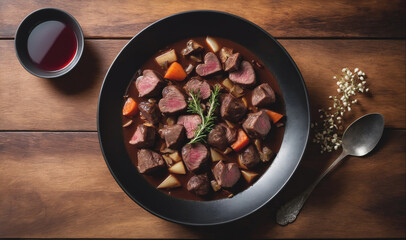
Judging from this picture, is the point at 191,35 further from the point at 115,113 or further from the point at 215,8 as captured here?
the point at 115,113

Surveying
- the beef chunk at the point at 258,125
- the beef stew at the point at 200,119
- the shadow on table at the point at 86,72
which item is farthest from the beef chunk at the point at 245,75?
the shadow on table at the point at 86,72

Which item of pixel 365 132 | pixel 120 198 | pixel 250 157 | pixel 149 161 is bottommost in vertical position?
pixel 120 198

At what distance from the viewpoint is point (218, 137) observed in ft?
7.22

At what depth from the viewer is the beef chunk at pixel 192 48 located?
2.29 m

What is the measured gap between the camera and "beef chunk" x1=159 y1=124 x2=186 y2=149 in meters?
2.21

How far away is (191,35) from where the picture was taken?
234 cm

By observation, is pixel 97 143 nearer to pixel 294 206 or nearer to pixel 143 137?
pixel 143 137

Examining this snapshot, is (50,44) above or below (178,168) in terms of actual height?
above

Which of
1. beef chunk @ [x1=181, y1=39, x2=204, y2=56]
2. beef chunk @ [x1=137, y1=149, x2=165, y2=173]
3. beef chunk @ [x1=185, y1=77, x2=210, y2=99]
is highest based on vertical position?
beef chunk @ [x1=181, y1=39, x2=204, y2=56]

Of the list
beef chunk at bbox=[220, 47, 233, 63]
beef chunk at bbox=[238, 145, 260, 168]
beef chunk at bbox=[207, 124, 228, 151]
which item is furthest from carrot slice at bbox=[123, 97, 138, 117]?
beef chunk at bbox=[238, 145, 260, 168]

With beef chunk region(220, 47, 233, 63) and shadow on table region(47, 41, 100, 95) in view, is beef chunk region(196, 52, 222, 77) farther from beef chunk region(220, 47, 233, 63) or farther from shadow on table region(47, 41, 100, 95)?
shadow on table region(47, 41, 100, 95)

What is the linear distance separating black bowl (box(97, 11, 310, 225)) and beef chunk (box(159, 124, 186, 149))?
332 mm

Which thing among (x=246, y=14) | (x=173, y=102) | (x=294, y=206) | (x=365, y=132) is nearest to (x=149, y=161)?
(x=173, y=102)

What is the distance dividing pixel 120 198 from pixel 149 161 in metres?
0.40
